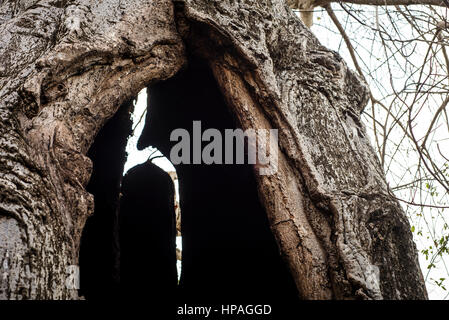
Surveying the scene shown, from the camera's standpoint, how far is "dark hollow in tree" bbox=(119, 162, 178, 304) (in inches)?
143

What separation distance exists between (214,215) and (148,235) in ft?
2.28

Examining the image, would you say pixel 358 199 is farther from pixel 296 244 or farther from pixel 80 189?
pixel 80 189

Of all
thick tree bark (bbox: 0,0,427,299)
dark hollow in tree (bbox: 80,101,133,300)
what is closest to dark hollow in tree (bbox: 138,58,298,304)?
dark hollow in tree (bbox: 80,101,133,300)

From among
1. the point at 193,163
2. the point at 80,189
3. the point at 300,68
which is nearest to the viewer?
the point at 80,189

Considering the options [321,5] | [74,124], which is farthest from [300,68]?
[321,5]

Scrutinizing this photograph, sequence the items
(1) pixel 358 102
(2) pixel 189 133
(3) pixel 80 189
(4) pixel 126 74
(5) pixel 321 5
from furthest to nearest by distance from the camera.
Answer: (5) pixel 321 5 < (2) pixel 189 133 < (1) pixel 358 102 < (4) pixel 126 74 < (3) pixel 80 189

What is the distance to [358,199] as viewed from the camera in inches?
78.7

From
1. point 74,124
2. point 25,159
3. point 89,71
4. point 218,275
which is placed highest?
point 89,71

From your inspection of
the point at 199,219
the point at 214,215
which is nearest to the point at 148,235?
the point at 199,219

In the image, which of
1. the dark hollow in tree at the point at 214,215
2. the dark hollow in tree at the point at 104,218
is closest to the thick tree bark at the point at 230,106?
the dark hollow in tree at the point at 214,215

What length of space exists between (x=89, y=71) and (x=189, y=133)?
→ 136 centimetres

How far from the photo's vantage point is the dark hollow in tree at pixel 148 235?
364 cm

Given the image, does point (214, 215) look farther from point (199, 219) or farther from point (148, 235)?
point (148, 235)

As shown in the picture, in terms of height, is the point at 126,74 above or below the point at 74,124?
above
